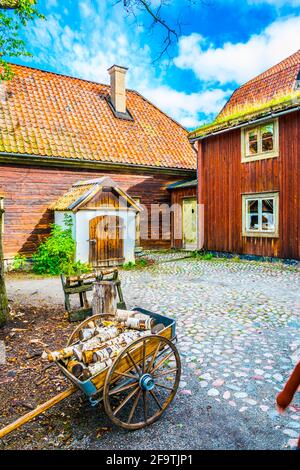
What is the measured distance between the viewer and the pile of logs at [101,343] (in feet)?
10.0

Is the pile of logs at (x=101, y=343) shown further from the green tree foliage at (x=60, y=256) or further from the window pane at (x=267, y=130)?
the window pane at (x=267, y=130)

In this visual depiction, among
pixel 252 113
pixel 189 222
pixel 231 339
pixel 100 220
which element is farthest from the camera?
pixel 189 222

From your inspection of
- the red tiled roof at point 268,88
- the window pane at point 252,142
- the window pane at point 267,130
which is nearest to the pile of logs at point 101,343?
the window pane at point 267,130

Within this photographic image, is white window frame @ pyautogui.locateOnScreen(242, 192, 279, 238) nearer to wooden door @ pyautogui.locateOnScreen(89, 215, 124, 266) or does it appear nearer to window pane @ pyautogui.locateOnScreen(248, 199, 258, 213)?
window pane @ pyautogui.locateOnScreen(248, 199, 258, 213)

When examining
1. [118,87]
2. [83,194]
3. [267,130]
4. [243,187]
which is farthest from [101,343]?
[118,87]

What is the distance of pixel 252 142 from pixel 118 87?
844cm

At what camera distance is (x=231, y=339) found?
5.00 meters

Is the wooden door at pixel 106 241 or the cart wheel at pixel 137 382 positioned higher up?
the wooden door at pixel 106 241

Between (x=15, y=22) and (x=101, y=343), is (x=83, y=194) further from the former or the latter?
(x=101, y=343)

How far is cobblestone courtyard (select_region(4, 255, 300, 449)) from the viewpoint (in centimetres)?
301

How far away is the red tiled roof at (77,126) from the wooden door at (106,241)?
335cm

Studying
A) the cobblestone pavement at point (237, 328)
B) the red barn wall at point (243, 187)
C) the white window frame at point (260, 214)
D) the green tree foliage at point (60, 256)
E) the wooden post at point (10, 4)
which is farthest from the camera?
the white window frame at point (260, 214)

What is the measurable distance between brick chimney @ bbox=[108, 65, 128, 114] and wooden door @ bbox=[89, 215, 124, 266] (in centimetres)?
792
